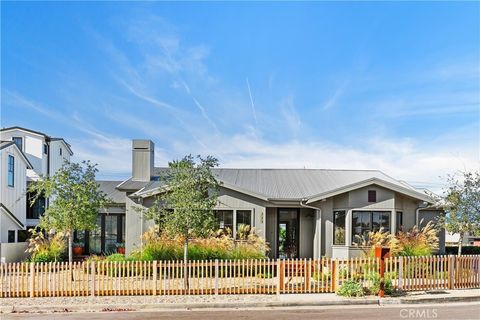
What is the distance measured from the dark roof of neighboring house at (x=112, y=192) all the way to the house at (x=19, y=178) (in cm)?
356

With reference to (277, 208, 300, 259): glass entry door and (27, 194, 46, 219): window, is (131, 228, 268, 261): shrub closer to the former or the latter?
(277, 208, 300, 259): glass entry door

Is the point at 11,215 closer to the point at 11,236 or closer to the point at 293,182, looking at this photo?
the point at 11,236

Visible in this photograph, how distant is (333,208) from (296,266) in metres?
7.23

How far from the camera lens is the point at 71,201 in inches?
663

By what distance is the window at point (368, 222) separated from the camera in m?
19.9

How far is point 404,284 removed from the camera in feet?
47.8

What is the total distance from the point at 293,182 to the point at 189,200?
408 inches

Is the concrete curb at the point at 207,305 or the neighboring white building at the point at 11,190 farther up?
the neighboring white building at the point at 11,190

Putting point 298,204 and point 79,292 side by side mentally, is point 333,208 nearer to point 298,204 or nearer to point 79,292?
point 298,204

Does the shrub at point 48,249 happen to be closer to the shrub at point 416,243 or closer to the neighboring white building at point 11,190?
the neighboring white building at point 11,190

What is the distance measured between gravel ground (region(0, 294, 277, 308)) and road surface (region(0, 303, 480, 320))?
0.76 m

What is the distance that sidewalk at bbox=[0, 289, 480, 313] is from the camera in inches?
487

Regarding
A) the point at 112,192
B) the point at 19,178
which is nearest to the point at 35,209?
the point at 19,178

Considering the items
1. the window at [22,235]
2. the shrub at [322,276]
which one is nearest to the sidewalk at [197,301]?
the shrub at [322,276]
